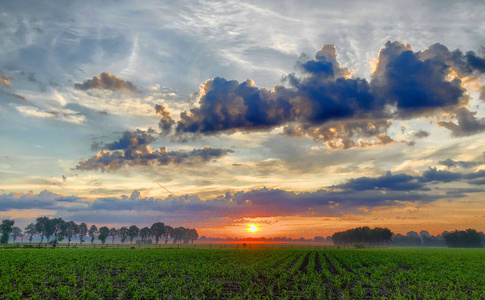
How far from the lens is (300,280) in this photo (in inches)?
1187

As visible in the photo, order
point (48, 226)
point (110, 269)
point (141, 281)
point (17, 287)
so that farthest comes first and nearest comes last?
point (48, 226), point (110, 269), point (141, 281), point (17, 287)

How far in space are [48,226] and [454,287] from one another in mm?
227220

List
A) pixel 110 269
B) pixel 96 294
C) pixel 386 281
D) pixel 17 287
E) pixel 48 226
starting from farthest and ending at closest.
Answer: pixel 48 226 → pixel 110 269 → pixel 386 281 → pixel 17 287 → pixel 96 294

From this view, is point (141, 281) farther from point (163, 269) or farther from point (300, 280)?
point (300, 280)

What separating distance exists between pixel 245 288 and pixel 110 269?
18.0m

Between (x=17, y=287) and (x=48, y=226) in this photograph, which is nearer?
(x=17, y=287)

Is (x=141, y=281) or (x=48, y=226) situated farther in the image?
(x=48, y=226)

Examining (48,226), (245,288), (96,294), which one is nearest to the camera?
(96,294)

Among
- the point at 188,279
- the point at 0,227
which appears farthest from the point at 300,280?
the point at 0,227

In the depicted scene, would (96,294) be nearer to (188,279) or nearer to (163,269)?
(188,279)

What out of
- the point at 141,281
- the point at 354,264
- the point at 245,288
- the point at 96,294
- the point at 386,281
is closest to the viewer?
the point at 96,294

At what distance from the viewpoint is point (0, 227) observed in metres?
175

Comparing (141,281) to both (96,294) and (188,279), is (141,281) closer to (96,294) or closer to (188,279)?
(188,279)

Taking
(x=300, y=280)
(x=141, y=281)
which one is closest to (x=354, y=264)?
(x=300, y=280)
